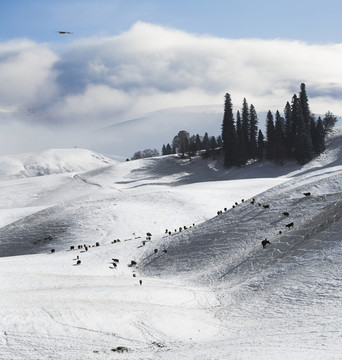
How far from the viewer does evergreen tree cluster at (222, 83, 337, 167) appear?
90.8m

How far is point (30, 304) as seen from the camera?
14.3 m

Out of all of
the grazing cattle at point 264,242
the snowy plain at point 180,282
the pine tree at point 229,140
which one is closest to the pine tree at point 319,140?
the pine tree at point 229,140

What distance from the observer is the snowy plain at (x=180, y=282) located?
11742 mm

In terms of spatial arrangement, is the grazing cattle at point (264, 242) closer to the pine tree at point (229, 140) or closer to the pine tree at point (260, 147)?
the pine tree at point (229, 140)

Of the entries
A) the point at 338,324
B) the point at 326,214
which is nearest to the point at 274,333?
the point at 338,324

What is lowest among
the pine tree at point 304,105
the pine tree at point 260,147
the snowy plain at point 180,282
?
the snowy plain at point 180,282

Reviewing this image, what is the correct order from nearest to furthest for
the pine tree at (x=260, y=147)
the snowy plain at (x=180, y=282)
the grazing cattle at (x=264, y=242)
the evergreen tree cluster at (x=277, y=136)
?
the snowy plain at (x=180, y=282) < the grazing cattle at (x=264, y=242) < the evergreen tree cluster at (x=277, y=136) < the pine tree at (x=260, y=147)

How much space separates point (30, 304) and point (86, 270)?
11.3 meters

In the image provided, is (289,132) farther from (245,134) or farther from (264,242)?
(264,242)

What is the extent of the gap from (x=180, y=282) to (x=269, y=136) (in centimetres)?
8072

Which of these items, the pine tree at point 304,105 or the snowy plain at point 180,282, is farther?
the pine tree at point 304,105

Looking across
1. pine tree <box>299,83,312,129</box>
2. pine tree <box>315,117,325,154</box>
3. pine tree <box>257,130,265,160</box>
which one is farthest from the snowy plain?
pine tree <box>299,83,312,129</box>

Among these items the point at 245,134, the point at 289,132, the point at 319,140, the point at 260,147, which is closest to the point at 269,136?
the point at 260,147

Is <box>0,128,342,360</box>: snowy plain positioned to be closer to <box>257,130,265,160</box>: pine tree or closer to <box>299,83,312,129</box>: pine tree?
<box>257,130,265,160</box>: pine tree
